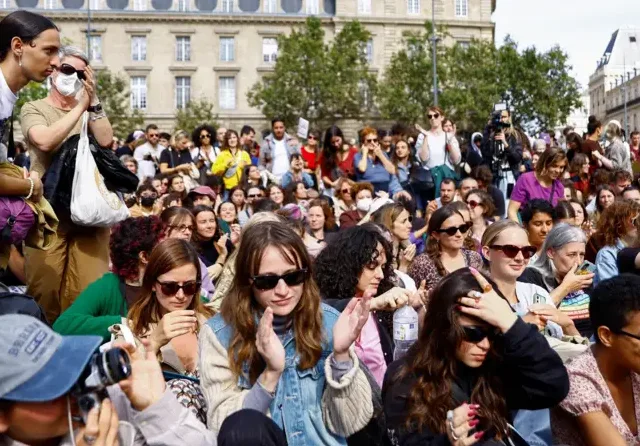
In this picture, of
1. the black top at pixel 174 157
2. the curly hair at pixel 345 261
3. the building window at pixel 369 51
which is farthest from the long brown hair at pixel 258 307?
the building window at pixel 369 51

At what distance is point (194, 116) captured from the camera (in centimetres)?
6100

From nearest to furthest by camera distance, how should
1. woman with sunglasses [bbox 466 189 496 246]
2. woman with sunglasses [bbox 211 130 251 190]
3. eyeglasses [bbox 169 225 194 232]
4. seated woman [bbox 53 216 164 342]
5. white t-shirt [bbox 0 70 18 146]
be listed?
white t-shirt [bbox 0 70 18 146]
seated woman [bbox 53 216 164 342]
eyeglasses [bbox 169 225 194 232]
woman with sunglasses [bbox 466 189 496 246]
woman with sunglasses [bbox 211 130 251 190]

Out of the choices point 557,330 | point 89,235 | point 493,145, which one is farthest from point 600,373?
point 493,145

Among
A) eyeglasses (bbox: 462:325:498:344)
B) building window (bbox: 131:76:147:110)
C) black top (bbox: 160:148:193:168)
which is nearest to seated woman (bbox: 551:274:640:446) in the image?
eyeglasses (bbox: 462:325:498:344)

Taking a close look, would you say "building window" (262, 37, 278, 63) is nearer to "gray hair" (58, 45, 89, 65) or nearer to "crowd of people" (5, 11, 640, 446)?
"crowd of people" (5, 11, 640, 446)

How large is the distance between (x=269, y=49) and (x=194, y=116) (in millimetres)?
9690

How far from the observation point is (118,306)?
5191mm

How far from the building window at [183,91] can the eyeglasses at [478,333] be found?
64.2m

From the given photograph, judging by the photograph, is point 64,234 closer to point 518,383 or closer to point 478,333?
point 478,333

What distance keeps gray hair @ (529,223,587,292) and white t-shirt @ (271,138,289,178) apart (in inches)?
349

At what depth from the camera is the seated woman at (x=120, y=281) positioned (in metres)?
4.98

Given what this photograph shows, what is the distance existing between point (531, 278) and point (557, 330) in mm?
1705

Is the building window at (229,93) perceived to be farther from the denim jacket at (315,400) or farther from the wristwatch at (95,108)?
the denim jacket at (315,400)

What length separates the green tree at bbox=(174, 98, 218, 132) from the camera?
5944 cm
